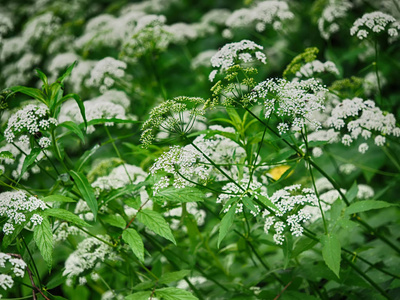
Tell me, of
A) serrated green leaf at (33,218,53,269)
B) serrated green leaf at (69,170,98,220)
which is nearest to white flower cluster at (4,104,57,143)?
serrated green leaf at (69,170,98,220)

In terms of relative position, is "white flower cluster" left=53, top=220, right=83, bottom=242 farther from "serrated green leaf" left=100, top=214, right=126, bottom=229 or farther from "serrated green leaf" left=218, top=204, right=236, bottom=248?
"serrated green leaf" left=218, top=204, right=236, bottom=248

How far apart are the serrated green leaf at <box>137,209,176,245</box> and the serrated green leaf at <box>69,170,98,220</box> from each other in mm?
309

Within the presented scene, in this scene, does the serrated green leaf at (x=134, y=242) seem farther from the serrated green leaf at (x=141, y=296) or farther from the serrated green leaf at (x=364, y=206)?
the serrated green leaf at (x=364, y=206)

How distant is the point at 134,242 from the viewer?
2.62m

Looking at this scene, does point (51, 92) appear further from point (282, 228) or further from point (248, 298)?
point (248, 298)

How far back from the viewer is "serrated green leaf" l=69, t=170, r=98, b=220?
2655 millimetres

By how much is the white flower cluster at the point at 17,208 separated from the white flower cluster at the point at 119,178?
748 mm

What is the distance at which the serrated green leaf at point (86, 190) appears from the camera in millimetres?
2655

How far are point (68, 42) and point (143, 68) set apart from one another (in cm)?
145

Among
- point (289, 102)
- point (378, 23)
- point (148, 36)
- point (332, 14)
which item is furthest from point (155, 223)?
point (332, 14)

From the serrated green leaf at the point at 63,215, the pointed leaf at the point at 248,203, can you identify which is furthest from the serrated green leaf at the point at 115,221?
the pointed leaf at the point at 248,203

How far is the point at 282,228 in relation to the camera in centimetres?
258

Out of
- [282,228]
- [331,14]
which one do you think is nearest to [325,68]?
[331,14]

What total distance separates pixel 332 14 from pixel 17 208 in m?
4.13
